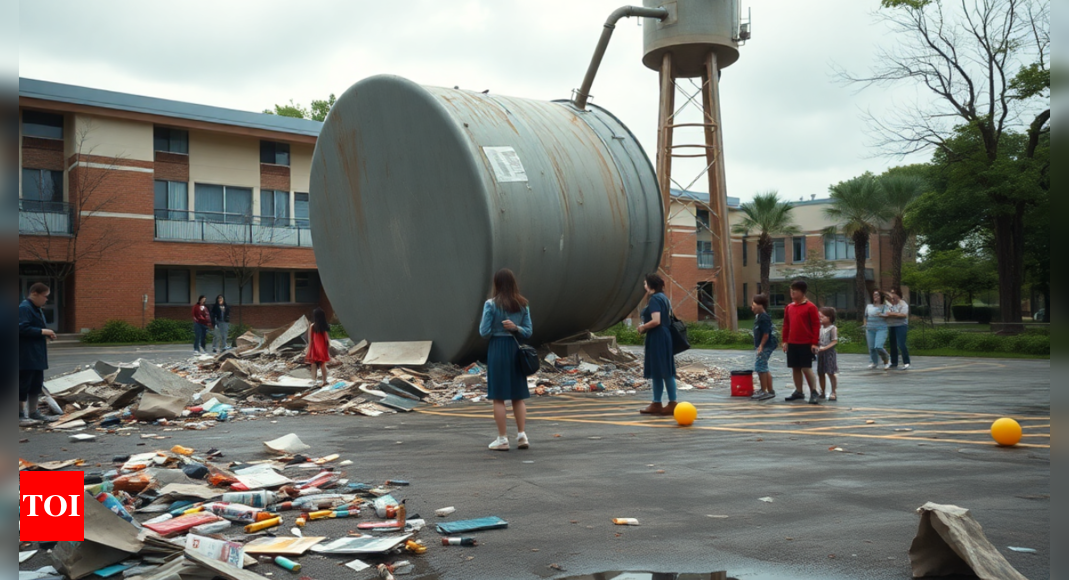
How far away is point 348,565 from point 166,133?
36742 millimetres

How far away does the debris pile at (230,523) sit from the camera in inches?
167

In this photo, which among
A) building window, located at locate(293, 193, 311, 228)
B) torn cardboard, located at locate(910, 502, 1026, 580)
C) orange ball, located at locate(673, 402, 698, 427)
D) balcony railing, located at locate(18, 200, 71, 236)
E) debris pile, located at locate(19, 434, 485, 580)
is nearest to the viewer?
torn cardboard, located at locate(910, 502, 1026, 580)

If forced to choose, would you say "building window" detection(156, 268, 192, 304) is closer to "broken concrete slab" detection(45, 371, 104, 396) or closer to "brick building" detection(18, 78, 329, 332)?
"brick building" detection(18, 78, 329, 332)

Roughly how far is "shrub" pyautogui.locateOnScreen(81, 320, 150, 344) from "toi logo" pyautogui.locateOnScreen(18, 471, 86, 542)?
3104 cm

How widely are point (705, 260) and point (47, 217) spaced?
132ft

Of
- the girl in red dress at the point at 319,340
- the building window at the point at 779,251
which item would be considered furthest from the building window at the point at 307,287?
the building window at the point at 779,251

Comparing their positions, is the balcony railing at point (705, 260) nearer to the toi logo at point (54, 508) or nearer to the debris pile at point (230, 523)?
the debris pile at point (230, 523)

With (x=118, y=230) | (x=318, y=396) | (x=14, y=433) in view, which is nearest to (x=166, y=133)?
(x=118, y=230)

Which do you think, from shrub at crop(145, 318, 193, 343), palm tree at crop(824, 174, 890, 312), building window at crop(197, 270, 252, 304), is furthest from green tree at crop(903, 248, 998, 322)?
shrub at crop(145, 318, 193, 343)

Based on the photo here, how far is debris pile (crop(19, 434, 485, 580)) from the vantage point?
167 inches

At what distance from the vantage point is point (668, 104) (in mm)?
26594

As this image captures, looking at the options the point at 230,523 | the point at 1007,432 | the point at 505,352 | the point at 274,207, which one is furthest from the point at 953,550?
the point at 274,207

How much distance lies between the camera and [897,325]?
1850 centimetres

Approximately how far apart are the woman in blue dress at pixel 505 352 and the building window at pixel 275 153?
3429 cm
